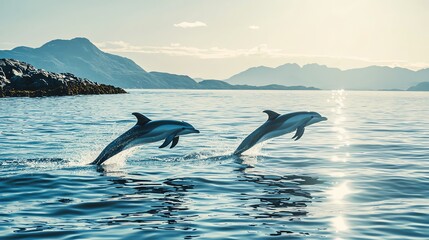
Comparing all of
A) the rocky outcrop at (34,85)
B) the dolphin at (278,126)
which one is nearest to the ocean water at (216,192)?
the dolphin at (278,126)

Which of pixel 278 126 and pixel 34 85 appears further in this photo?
pixel 34 85

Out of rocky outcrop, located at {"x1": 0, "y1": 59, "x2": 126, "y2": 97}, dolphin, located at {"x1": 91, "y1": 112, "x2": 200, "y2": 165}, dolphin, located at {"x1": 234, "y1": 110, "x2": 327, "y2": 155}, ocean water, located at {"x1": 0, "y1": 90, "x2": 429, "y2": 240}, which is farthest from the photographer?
rocky outcrop, located at {"x1": 0, "y1": 59, "x2": 126, "y2": 97}

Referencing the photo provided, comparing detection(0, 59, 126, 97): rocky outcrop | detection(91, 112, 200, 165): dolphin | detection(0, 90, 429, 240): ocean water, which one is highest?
detection(0, 59, 126, 97): rocky outcrop

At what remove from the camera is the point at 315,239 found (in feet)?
32.3

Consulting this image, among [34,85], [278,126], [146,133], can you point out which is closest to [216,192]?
[146,133]

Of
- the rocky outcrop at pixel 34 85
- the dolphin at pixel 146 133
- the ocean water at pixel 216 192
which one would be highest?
the rocky outcrop at pixel 34 85

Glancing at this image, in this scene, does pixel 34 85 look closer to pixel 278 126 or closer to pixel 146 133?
pixel 278 126

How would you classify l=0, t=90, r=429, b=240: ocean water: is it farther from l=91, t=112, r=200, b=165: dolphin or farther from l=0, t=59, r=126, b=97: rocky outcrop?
l=0, t=59, r=126, b=97: rocky outcrop

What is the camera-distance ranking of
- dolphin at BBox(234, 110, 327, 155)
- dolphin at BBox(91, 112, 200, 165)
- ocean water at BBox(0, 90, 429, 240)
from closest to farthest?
1. ocean water at BBox(0, 90, 429, 240)
2. dolphin at BBox(91, 112, 200, 165)
3. dolphin at BBox(234, 110, 327, 155)

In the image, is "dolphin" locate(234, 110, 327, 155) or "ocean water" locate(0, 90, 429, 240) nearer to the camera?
"ocean water" locate(0, 90, 429, 240)

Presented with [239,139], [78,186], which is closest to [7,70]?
[239,139]

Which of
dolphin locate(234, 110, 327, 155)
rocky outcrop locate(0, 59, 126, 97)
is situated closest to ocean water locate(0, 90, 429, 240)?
dolphin locate(234, 110, 327, 155)

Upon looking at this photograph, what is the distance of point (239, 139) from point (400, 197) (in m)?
15.6

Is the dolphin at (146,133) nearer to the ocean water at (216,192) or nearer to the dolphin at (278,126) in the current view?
the ocean water at (216,192)
